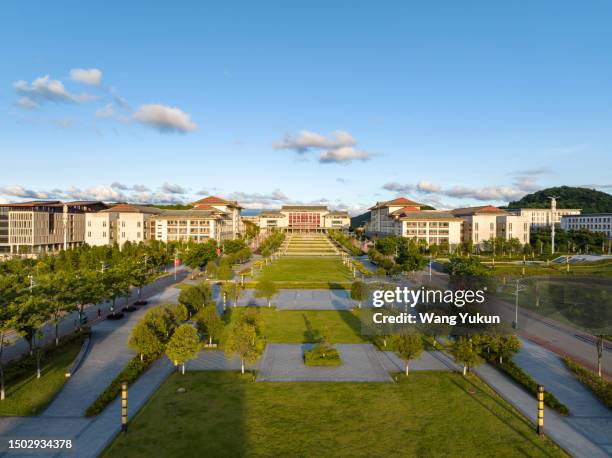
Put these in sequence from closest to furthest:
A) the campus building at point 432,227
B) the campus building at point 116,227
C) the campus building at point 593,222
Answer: the campus building at point 116,227, the campus building at point 432,227, the campus building at point 593,222

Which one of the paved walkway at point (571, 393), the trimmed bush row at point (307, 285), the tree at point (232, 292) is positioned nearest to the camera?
the paved walkway at point (571, 393)

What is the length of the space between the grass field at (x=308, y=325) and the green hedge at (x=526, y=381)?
899 centimetres

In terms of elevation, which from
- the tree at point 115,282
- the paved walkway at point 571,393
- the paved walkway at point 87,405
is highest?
the tree at point 115,282

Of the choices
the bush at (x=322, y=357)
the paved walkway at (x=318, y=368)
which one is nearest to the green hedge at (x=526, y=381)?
the paved walkway at (x=318, y=368)

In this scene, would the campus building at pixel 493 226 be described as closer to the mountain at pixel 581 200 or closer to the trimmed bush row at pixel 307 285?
the trimmed bush row at pixel 307 285

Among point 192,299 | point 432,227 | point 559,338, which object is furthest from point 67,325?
point 432,227

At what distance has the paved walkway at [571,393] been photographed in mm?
15516

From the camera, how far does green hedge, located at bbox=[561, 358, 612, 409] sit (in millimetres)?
17672

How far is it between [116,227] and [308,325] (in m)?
83.4

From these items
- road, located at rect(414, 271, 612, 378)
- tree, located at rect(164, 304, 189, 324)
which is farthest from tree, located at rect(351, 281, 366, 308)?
tree, located at rect(164, 304, 189, 324)

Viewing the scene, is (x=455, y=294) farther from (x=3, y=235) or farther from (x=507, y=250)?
(x=3, y=235)

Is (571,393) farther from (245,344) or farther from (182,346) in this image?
(182,346)

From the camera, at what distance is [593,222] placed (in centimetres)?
12600

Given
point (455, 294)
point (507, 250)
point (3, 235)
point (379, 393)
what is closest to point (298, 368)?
point (379, 393)
